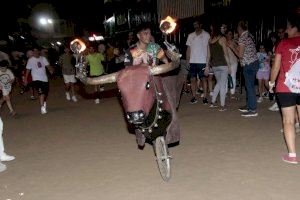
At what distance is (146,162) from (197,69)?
5.42m

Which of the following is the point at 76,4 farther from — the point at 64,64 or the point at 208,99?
the point at 208,99

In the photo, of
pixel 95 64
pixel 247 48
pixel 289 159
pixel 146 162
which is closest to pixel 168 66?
pixel 146 162

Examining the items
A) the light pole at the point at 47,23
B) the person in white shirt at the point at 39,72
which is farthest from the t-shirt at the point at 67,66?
the light pole at the point at 47,23

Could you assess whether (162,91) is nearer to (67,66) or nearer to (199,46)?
(199,46)

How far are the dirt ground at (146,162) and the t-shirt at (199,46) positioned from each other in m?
1.43

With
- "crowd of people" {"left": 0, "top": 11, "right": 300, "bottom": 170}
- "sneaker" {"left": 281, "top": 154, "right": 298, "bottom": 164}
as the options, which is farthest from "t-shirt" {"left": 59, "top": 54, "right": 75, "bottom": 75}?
"sneaker" {"left": 281, "top": 154, "right": 298, "bottom": 164}

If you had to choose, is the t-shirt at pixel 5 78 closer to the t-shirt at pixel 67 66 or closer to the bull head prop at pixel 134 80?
the t-shirt at pixel 67 66

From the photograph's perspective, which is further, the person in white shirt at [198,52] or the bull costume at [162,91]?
the person in white shirt at [198,52]

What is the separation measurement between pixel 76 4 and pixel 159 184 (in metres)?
42.9

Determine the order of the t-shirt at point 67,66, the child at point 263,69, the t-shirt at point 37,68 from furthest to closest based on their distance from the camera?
the t-shirt at point 67,66 → the t-shirt at point 37,68 → the child at point 263,69

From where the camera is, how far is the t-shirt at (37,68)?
487 inches

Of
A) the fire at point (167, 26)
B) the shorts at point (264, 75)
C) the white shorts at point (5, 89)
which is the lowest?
the white shorts at point (5, 89)

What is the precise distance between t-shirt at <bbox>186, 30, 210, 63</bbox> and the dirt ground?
143 cm

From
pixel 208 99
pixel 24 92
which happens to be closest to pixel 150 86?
pixel 208 99
